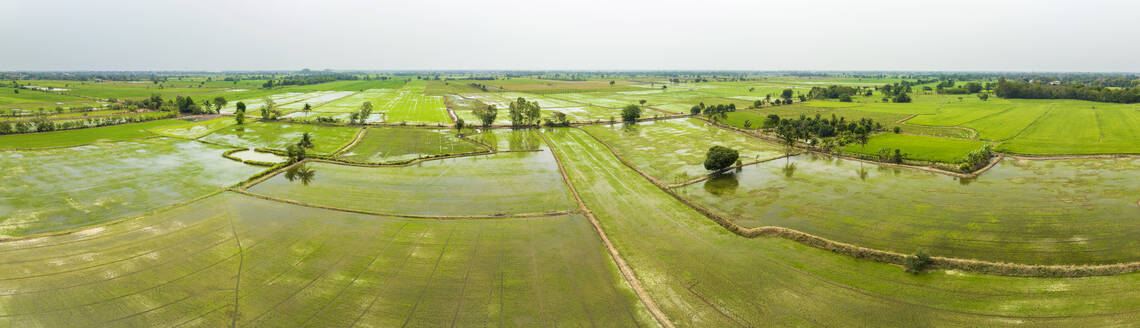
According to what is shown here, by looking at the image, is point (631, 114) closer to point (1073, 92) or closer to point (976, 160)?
point (976, 160)

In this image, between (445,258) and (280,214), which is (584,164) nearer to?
(445,258)

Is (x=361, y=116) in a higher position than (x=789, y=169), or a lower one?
higher

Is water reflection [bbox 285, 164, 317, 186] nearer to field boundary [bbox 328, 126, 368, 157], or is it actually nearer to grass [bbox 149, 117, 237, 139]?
field boundary [bbox 328, 126, 368, 157]

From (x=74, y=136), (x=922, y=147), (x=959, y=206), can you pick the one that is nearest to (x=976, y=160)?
(x=922, y=147)

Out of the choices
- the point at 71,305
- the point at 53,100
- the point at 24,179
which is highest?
the point at 53,100

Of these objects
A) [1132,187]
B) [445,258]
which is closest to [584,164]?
[445,258]

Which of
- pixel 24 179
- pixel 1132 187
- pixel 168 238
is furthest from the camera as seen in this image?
pixel 24 179
